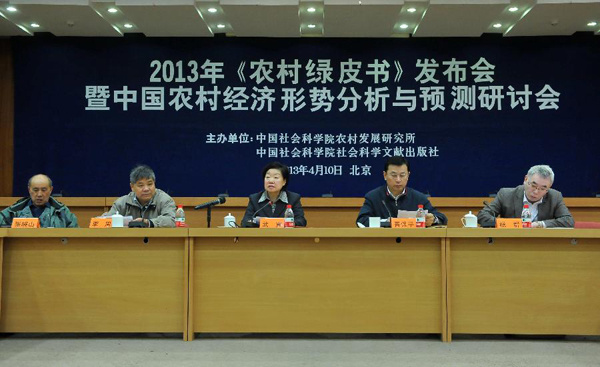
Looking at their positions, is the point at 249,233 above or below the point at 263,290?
above

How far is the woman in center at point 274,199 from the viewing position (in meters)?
3.81

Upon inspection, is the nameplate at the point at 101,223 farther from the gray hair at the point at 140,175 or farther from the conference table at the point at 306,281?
the gray hair at the point at 140,175

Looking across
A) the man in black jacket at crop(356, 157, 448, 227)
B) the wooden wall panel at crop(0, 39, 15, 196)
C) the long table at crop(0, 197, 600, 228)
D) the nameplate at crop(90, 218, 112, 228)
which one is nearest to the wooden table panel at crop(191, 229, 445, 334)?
the nameplate at crop(90, 218, 112, 228)

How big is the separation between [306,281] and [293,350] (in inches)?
14.1

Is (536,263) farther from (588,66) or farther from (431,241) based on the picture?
(588,66)

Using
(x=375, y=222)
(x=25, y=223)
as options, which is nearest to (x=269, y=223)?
(x=375, y=222)

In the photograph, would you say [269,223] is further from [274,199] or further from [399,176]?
[399,176]

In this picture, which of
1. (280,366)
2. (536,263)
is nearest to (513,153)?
(536,263)

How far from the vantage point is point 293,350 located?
280 centimetres

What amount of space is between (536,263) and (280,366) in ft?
4.64

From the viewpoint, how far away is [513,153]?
588cm

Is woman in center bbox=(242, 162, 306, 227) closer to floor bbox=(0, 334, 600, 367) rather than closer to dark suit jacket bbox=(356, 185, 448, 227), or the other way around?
dark suit jacket bbox=(356, 185, 448, 227)

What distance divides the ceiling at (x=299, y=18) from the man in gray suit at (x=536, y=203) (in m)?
1.91

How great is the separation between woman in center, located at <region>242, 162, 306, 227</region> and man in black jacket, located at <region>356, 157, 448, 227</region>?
0.44m
